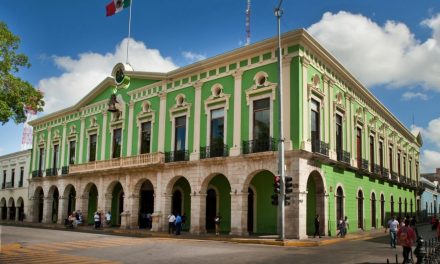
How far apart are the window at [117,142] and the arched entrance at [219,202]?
8772mm

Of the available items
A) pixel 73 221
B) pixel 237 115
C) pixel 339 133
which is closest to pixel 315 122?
pixel 339 133

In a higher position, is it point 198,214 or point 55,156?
point 55,156

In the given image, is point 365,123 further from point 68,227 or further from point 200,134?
point 68,227

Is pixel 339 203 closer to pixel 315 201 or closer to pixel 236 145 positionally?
pixel 315 201

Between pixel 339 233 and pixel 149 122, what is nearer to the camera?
pixel 339 233

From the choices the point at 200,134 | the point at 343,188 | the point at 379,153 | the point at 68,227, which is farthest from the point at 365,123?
the point at 68,227

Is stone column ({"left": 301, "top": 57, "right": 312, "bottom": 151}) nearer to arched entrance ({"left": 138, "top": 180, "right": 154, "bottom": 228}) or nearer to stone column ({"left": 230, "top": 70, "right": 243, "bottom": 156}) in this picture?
stone column ({"left": 230, "top": 70, "right": 243, "bottom": 156})

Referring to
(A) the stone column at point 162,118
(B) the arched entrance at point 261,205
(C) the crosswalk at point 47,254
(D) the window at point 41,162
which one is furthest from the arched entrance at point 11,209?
(B) the arched entrance at point 261,205

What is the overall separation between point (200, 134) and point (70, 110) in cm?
1674

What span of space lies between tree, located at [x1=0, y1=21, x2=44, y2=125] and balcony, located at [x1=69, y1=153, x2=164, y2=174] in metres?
9.32

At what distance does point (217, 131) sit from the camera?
25.5 m

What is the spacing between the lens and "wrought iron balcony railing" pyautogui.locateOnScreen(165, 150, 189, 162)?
26.5 meters

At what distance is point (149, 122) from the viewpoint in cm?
3002

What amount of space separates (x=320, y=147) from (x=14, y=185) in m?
37.7
